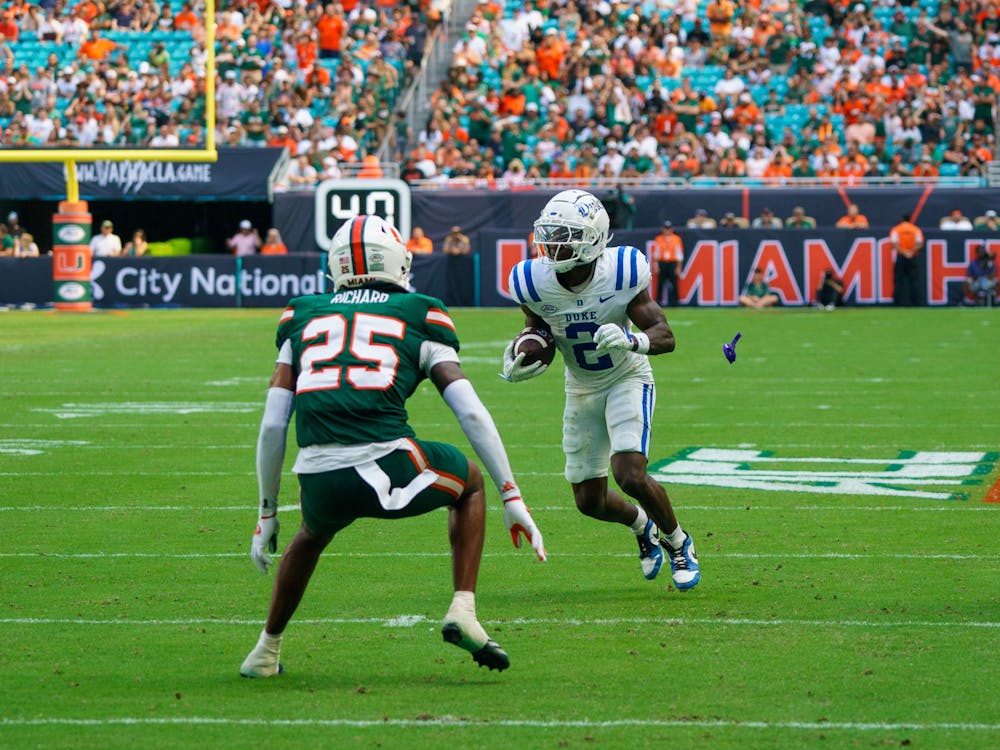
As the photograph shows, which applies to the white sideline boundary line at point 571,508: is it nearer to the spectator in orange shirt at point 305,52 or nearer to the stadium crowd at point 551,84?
the stadium crowd at point 551,84

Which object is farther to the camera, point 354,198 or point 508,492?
point 354,198

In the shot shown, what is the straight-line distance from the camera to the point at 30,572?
7180 millimetres

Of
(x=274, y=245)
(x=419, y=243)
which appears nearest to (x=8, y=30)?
(x=274, y=245)

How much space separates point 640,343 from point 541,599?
1.06 meters

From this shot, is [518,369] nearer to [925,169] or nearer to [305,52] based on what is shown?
[925,169]

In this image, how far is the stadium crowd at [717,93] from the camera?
2902 cm

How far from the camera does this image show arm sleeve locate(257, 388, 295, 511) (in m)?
5.10

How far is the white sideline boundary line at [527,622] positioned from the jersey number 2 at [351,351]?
130cm

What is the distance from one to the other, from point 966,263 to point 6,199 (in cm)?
1676

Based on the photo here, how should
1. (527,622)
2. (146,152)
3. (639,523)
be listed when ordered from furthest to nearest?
(146,152), (639,523), (527,622)

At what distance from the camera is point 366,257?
5254 mm

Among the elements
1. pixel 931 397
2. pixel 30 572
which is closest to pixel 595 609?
pixel 30 572

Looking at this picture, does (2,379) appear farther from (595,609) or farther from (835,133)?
(835,133)

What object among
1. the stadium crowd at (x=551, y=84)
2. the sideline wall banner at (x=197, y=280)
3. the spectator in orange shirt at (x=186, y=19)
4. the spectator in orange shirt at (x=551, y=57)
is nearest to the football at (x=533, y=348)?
the stadium crowd at (x=551, y=84)
